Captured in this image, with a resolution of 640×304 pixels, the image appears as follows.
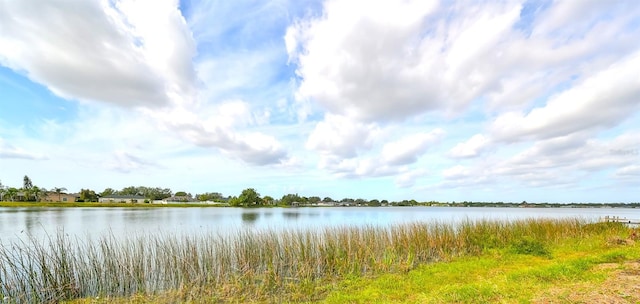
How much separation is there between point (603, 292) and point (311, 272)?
556cm

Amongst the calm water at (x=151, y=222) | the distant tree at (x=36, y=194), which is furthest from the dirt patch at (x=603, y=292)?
the distant tree at (x=36, y=194)

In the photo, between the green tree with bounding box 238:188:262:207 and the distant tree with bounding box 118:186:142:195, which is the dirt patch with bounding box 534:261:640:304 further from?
the distant tree with bounding box 118:186:142:195

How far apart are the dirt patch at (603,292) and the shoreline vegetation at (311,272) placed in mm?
52

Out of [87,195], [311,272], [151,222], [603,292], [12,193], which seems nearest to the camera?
[603,292]

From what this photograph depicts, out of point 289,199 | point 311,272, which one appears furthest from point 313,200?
point 311,272

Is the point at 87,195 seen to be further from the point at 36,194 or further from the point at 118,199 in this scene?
the point at 36,194

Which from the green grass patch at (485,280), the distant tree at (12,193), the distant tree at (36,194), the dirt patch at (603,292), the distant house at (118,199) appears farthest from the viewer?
the distant house at (118,199)

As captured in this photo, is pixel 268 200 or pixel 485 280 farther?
pixel 268 200

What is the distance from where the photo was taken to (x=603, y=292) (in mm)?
5137

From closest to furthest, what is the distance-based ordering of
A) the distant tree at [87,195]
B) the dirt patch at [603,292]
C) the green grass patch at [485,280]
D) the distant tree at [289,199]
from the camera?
the dirt patch at [603,292] → the green grass patch at [485,280] → the distant tree at [87,195] → the distant tree at [289,199]

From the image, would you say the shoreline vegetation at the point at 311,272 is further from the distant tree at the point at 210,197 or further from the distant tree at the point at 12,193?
the distant tree at the point at 210,197

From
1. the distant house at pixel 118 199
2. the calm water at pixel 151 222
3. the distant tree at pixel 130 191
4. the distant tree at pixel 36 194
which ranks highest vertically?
the distant tree at pixel 130 191

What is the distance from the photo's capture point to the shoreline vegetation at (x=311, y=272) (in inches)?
232

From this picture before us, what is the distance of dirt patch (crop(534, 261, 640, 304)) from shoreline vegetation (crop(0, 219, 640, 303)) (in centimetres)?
5
